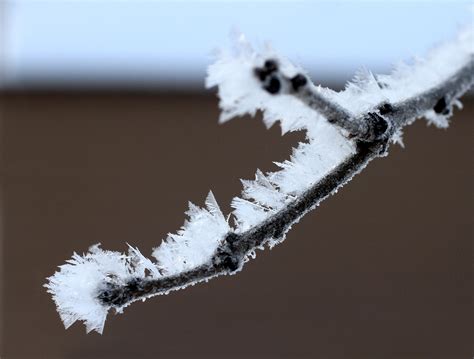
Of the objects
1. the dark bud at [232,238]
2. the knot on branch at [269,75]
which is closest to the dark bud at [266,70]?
the knot on branch at [269,75]

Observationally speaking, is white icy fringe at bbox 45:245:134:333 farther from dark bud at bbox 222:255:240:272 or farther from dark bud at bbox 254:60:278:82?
dark bud at bbox 254:60:278:82

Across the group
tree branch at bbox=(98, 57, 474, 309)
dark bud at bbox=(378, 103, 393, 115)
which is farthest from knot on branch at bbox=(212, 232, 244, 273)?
Result: dark bud at bbox=(378, 103, 393, 115)

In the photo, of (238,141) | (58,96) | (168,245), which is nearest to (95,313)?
(168,245)

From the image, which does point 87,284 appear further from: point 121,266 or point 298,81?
point 298,81

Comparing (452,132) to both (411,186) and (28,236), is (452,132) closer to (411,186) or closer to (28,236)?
(411,186)

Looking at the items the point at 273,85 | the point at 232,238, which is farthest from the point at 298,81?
the point at 232,238

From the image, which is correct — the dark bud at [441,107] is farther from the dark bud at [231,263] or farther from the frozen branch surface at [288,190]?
the dark bud at [231,263]

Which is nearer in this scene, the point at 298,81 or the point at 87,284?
the point at 298,81
